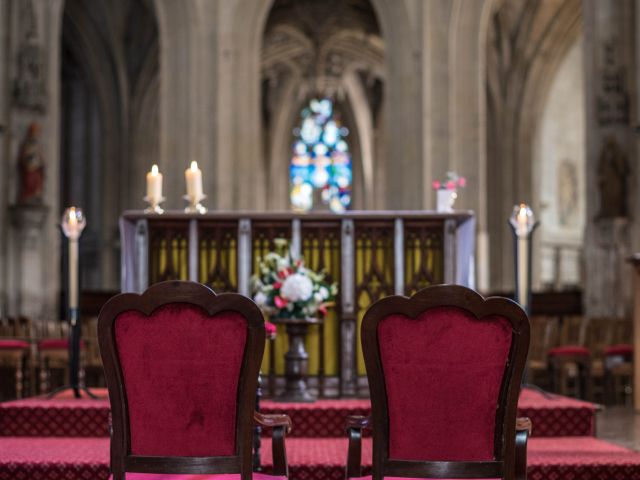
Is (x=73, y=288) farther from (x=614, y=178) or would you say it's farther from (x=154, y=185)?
(x=614, y=178)

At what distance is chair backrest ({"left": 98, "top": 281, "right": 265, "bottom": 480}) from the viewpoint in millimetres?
3746

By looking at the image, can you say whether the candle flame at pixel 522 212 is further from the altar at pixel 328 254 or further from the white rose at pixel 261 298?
the white rose at pixel 261 298

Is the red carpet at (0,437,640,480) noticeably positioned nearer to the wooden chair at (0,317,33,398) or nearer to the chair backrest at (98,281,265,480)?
the chair backrest at (98,281,265,480)

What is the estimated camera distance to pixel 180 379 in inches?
149

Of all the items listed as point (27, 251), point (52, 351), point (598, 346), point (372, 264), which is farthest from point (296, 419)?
point (27, 251)

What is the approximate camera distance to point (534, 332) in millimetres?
11703

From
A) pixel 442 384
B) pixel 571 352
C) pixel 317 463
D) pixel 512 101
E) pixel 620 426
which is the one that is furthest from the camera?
pixel 512 101

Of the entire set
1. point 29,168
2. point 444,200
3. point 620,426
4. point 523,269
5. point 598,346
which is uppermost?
point 29,168

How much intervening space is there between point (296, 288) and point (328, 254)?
3.85 ft

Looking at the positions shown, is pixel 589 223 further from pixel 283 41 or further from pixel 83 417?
pixel 283 41

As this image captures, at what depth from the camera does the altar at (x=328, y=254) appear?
7.59 m

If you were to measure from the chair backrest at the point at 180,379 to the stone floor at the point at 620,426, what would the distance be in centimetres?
367

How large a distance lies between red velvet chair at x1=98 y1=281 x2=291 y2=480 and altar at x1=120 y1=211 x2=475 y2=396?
3776 millimetres

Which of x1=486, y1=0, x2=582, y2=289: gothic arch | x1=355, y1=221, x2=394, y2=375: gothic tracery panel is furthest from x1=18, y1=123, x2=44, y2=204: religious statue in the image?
x1=486, y1=0, x2=582, y2=289: gothic arch
